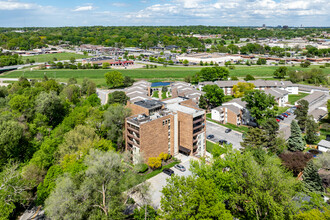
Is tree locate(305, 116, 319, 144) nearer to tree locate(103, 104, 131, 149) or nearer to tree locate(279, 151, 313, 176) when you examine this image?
tree locate(279, 151, 313, 176)

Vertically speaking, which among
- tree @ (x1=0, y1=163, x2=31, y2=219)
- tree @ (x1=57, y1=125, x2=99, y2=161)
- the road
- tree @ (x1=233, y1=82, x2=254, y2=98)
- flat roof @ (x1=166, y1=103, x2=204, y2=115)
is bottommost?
the road

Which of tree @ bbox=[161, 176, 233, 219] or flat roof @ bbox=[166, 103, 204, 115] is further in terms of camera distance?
flat roof @ bbox=[166, 103, 204, 115]

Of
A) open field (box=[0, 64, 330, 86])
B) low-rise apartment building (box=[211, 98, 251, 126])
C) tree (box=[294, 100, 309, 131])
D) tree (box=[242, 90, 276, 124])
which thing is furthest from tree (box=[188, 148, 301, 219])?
open field (box=[0, 64, 330, 86])

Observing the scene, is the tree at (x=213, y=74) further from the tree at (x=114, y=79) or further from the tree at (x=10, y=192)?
the tree at (x=10, y=192)

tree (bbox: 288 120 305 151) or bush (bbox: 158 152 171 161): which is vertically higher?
tree (bbox: 288 120 305 151)

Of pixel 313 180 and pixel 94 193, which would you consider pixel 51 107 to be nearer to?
pixel 94 193

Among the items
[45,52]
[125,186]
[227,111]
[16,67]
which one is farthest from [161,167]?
[45,52]

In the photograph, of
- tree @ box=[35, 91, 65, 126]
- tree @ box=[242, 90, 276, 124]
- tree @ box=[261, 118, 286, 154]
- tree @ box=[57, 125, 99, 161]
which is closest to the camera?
tree @ box=[57, 125, 99, 161]

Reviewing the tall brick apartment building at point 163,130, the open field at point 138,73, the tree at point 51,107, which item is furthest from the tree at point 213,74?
the tree at point 51,107
